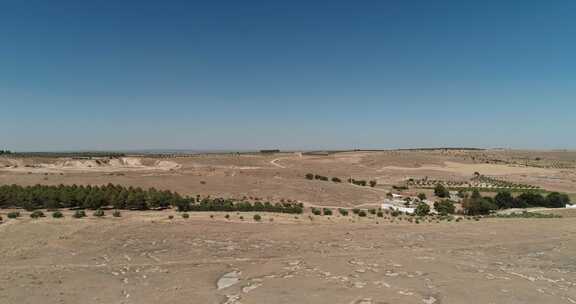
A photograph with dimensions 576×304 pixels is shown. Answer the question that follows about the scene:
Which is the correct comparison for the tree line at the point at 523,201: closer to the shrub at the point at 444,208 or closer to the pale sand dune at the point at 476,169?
the shrub at the point at 444,208

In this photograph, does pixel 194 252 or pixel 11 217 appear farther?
pixel 11 217

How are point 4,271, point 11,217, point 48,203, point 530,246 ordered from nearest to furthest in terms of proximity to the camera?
point 4,271 < point 530,246 < point 11,217 < point 48,203

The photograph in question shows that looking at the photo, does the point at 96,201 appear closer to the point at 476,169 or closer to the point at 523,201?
the point at 523,201

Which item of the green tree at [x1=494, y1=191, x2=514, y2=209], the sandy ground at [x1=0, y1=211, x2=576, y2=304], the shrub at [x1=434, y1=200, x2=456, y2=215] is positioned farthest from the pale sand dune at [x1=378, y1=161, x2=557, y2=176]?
the sandy ground at [x1=0, y1=211, x2=576, y2=304]

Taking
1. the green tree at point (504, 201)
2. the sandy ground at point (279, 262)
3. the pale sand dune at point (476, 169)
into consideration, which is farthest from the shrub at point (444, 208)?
the pale sand dune at point (476, 169)

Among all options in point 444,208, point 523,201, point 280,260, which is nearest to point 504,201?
point 523,201

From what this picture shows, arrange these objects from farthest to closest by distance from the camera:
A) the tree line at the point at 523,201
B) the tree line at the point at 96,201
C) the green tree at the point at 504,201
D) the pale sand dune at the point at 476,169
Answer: the pale sand dune at the point at 476,169 < the green tree at the point at 504,201 < the tree line at the point at 523,201 < the tree line at the point at 96,201

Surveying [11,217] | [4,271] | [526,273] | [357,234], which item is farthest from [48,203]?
[526,273]

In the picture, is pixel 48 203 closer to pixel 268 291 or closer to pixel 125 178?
pixel 125 178
